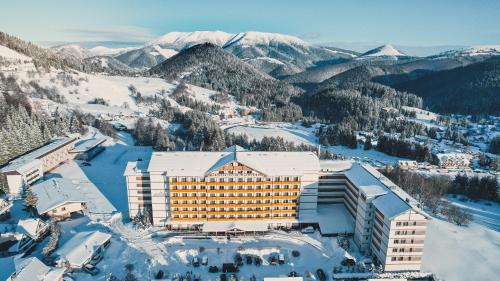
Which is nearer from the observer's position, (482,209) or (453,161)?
(482,209)

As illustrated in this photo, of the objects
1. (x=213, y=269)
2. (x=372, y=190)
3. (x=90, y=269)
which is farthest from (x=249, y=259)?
(x=90, y=269)

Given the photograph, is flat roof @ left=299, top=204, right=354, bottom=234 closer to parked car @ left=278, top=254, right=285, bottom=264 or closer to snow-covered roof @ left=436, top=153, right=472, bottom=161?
parked car @ left=278, top=254, right=285, bottom=264

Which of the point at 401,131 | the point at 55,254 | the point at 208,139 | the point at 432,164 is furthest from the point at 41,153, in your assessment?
the point at 401,131

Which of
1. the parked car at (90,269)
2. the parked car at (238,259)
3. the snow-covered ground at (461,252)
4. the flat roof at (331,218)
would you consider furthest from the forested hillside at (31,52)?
the snow-covered ground at (461,252)

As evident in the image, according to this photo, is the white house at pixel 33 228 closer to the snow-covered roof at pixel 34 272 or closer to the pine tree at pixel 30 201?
the pine tree at pixel 30 201

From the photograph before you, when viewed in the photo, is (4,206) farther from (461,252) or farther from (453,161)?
(453,161)

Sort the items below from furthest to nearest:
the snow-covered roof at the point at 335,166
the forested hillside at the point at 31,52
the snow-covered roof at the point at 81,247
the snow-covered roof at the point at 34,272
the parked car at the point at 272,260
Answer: the forested hillside at the point at 31,52
the snow-covered roof at the point at 335,166
the parked car at the point at 272,260
the snow-covered roof at the point at 81,247
the snow-covered roof at the point at 34,272

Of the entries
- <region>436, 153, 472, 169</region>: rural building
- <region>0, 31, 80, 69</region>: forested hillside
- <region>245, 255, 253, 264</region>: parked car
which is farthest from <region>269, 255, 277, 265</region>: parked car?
<region>0, 31, 80, 69</region>: forested hillside
